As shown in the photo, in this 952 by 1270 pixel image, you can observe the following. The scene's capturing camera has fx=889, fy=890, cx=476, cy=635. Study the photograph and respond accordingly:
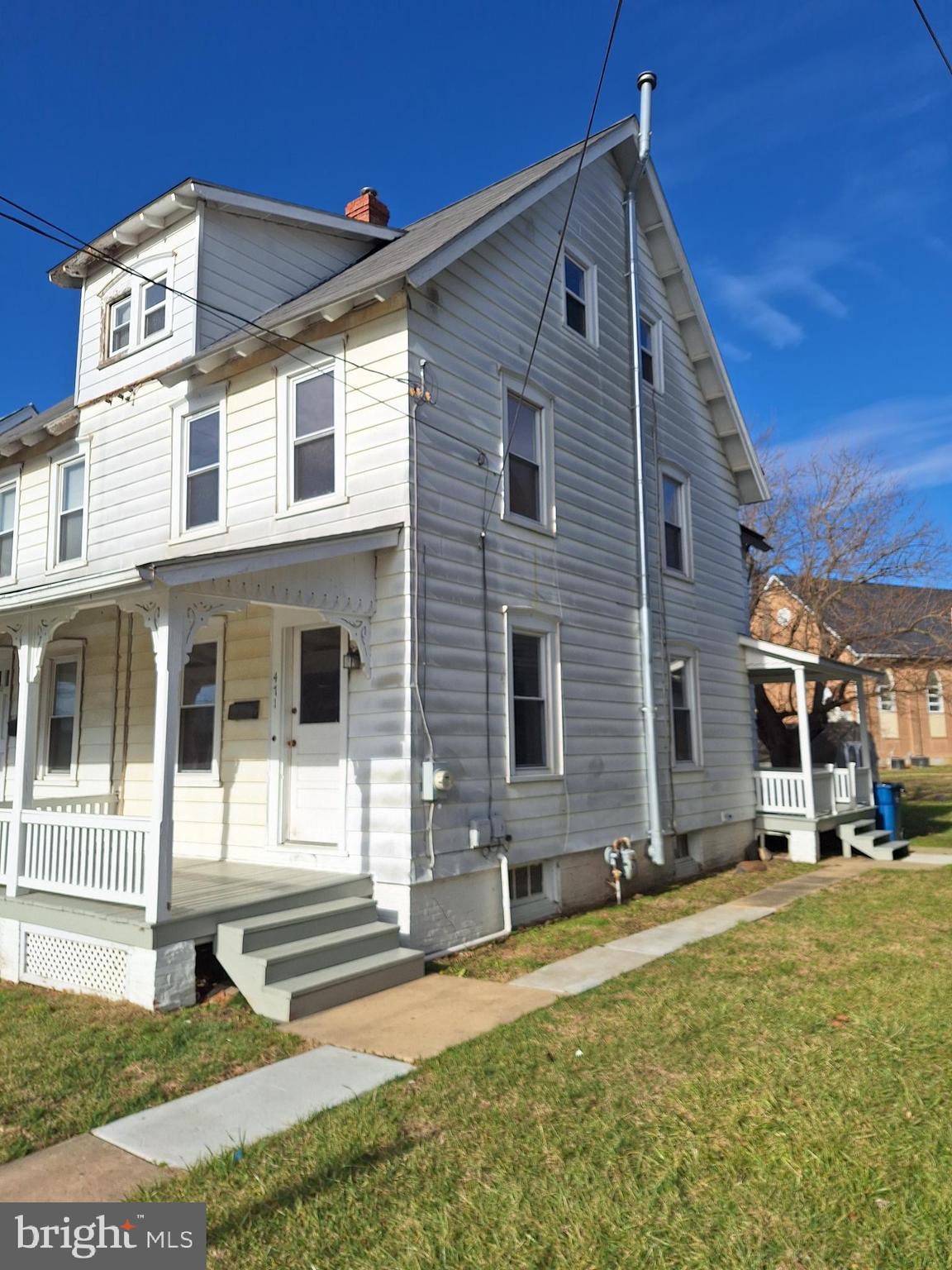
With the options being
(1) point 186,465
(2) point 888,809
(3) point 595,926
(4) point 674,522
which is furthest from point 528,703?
(2) point 888,809

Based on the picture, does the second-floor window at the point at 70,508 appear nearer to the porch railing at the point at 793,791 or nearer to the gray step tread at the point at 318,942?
the gray step tread at the point at 318,942

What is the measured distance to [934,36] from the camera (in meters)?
6.52

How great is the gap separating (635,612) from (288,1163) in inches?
346

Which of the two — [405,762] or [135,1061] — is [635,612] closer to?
[405,762]

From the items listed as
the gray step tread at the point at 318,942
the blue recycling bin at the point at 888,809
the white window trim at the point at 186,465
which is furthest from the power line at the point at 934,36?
the blue recycling bin at the point at 888,809

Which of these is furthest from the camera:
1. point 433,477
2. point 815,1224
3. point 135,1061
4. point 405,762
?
point 433,477

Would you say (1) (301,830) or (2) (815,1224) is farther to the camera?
(1) (301,830)

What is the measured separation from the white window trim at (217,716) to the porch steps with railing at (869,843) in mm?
10216

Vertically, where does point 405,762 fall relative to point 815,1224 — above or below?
above

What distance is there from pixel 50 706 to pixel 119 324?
5.10 meters

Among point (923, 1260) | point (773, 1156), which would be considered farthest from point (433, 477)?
point (923, 1260)

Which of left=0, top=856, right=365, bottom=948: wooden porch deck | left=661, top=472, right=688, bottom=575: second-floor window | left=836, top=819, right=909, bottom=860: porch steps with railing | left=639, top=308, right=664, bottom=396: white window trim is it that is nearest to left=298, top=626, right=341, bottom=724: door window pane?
left=0, top=856, right=365, bottom=948: wooden porch deck

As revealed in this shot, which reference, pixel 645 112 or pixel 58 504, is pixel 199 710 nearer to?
pixel 58 504

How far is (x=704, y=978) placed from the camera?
6738 millimetres
